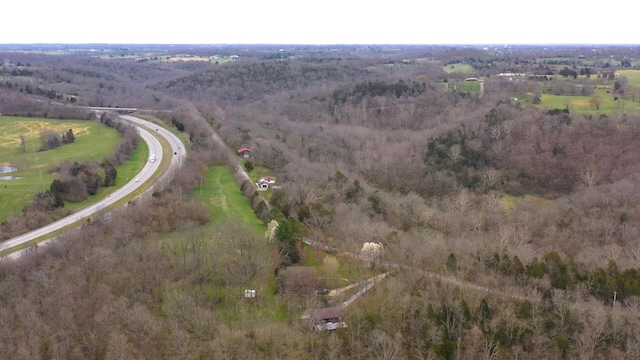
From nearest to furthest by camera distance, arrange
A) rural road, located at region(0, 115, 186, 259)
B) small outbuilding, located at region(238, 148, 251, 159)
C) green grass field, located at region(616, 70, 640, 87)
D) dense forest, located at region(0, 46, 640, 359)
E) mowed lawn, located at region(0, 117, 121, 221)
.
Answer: dense forest, located at region(0, 46, 640, 359) < rural road, located at region(0, 115, 186, 259) < mowed lawn, located at region(0, 117, 121, 221) < small outbuilding, located at region(238, 148, 251, 159) < green grass field, located at region(616, 70, 640, 87)

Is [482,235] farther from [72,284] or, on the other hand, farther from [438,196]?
[72,284]

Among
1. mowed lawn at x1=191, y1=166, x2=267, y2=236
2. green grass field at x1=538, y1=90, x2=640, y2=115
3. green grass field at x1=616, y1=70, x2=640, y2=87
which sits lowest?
mowed lawn at x1=191, y1=166, x2=267, y2=236

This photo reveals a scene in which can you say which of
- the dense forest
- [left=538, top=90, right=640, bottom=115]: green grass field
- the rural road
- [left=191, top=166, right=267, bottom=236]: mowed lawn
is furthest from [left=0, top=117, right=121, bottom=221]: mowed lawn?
[left=538, top=90, right=640, bottom=115]: green grass field

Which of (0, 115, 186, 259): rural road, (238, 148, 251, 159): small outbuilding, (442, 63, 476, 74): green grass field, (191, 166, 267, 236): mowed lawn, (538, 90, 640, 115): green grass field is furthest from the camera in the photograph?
(442, 63, 476, 74): green grass field

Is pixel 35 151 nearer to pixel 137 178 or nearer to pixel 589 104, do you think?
pixel 137 178

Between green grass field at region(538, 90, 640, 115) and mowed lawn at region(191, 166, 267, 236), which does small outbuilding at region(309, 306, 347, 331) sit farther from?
green grass field at region(538, 90, 640, 115)

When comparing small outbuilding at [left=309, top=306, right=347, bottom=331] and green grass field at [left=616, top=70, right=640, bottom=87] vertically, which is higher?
green grass field at [left=616, top=70, right=640, bottom=87]

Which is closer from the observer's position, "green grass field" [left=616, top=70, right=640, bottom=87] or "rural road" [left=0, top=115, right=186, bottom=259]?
"rural road" [left=0, top=115, right=186, bottom=259]

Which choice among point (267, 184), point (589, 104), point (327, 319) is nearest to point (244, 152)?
point (267, 184)
